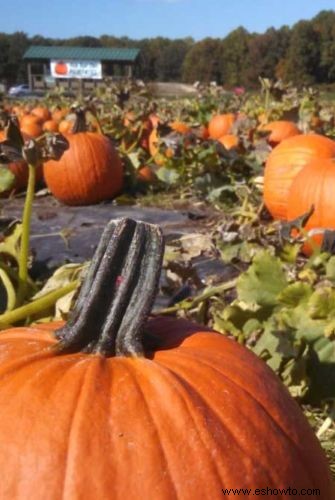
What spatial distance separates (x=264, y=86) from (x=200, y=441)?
8.66 m

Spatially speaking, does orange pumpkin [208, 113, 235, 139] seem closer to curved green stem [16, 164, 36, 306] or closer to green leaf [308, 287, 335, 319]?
curved green stem [16, 164, 36, 306]

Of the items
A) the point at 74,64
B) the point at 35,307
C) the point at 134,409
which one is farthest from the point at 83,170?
the point at 74,64

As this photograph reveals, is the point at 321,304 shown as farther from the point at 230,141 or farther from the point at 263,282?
the point at 230,141

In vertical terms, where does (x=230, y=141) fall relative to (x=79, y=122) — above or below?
below

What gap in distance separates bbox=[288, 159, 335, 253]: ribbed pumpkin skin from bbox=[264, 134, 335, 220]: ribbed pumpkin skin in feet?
1.57

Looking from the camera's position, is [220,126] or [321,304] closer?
[321,304]

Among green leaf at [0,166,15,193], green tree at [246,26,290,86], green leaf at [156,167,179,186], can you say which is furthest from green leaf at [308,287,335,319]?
green tree at [246,26,290,86]

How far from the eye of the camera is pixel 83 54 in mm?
64000

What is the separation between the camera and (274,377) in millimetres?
1446

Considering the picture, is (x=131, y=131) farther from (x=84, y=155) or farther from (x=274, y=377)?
(x=274, y=377)

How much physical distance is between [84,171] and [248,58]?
167 ft

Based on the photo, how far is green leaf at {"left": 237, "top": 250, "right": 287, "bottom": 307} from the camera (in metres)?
2.24

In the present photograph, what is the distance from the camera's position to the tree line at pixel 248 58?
163 feet

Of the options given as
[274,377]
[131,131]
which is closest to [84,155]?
[131,131]
